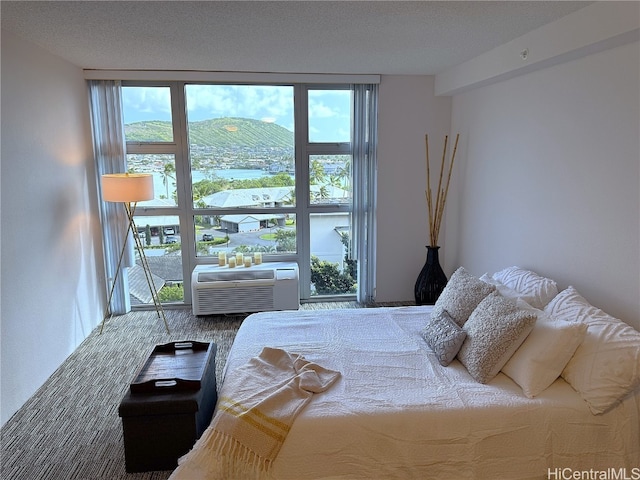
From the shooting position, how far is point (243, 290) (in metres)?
4.36

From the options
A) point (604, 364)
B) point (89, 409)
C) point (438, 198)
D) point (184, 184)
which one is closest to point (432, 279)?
point (438, 198)

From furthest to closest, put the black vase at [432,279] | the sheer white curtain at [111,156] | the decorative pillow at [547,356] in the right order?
the black vase at [432,279] → the sheer white curtain at [111,156] → the decorative pillow at [547,356]

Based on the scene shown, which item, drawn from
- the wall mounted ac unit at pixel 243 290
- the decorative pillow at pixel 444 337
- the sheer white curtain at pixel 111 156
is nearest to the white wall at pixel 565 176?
the decorative pillow at pixel 444 337

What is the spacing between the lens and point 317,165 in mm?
4613

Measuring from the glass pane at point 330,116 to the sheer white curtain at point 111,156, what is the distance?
1.86 metres

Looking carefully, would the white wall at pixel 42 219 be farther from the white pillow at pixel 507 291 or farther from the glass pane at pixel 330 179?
the white pillow at pixel 507 291

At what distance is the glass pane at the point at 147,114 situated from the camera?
430cm

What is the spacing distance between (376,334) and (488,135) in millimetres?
2107

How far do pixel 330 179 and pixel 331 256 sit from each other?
2.79 ft

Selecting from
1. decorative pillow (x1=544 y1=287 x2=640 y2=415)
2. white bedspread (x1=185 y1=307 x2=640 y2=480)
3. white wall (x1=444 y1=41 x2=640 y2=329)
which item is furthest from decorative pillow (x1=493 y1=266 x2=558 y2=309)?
white bedspread (x1=185 y1=307 x2=640 y2=480)

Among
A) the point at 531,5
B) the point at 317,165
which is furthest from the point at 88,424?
the point at 531,5

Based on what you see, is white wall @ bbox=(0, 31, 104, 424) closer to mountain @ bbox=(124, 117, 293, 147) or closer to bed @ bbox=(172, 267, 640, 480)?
mountain @ bbox=(124, 117, 293, 147)

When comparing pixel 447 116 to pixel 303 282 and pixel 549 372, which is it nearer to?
pixel 303 282

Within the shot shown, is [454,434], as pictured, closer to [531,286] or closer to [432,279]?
[531,286]
